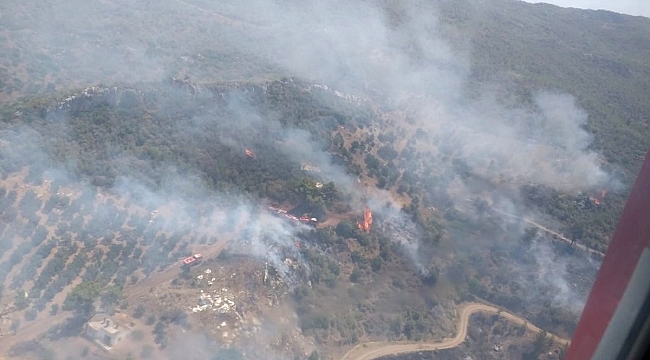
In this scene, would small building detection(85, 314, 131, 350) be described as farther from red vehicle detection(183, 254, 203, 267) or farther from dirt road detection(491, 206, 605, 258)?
dirt road detection(491, 206, 605, 258)

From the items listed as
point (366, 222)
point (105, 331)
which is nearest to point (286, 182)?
point (366, 222)

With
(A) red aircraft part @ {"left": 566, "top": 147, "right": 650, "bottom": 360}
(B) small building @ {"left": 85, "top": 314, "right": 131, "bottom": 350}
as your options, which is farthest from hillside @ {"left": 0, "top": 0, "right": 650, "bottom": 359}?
(A) red aircraft part @ {"left": 566, "top": 147, "right": 650, "bottom": 360}

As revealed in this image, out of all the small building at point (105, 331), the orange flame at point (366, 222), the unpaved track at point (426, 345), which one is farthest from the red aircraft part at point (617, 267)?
the orange flame at point (366, 222)

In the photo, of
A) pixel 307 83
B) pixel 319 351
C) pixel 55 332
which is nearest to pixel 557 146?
pixel 307 83

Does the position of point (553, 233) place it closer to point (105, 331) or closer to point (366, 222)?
point (366, 222)

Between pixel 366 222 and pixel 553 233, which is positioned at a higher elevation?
pixel 553 233
